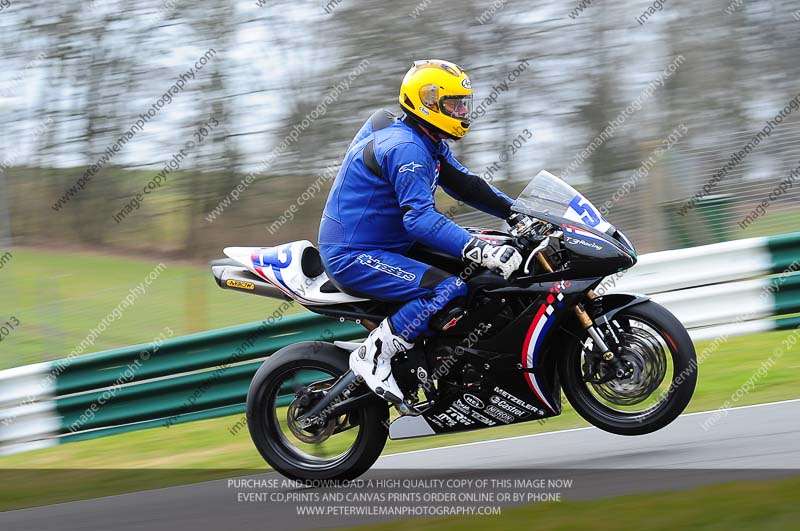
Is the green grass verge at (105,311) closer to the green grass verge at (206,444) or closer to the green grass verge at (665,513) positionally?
the green grass verge at (206,444)

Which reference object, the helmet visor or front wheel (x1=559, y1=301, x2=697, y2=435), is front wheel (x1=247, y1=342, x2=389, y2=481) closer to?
front wheel (x1=559, y1=301, x2=697, y2=435)

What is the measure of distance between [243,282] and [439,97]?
4.97 ft

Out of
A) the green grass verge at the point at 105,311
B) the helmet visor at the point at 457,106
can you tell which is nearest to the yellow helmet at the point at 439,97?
the helmet visor at the point at 457,106

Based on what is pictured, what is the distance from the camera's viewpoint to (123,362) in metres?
7.95

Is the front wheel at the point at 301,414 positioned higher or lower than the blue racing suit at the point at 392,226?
lower

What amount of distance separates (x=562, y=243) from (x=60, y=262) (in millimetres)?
9003

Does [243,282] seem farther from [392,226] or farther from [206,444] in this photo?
[206,444]

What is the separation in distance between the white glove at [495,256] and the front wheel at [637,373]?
61 cm

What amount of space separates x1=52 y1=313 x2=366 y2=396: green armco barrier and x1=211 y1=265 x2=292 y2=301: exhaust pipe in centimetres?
206

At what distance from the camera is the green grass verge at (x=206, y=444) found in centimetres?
646

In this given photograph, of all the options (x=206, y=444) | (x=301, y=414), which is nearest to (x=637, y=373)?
(x=301, y=414)

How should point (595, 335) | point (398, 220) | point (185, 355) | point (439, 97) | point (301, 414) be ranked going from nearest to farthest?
point (595, 335) → point (439, 97) → point (398, 220) → point (301, 414) → point (185, 355)

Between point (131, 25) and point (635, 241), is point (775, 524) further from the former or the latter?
point (131, 25)

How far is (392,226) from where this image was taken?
560cm
